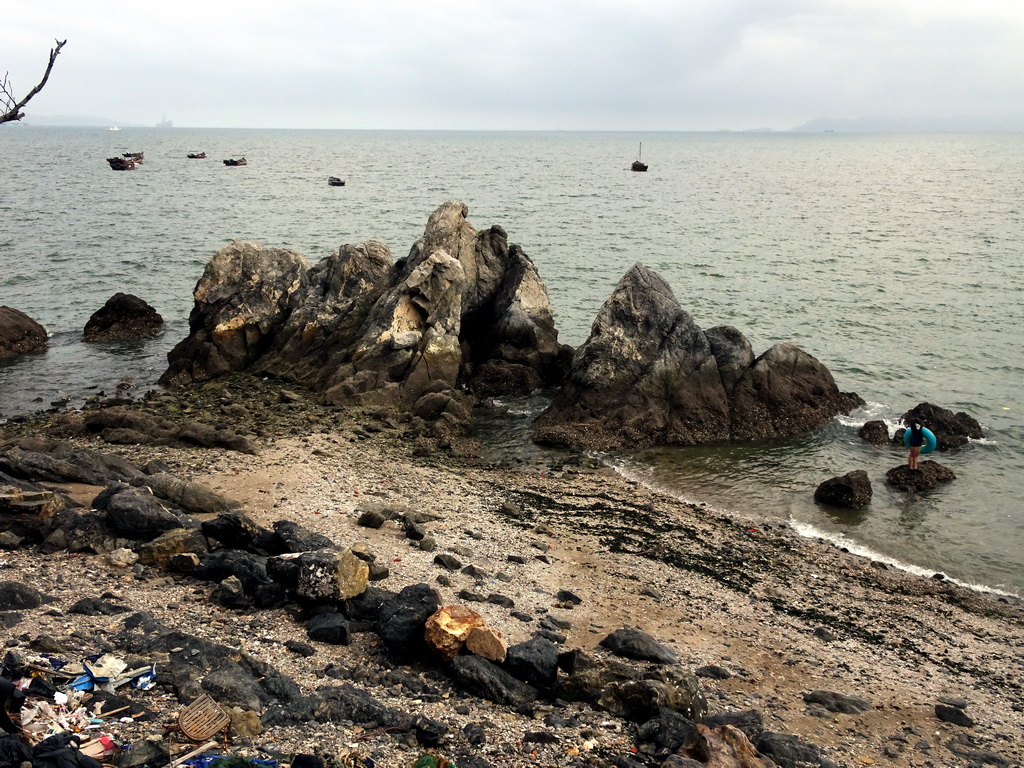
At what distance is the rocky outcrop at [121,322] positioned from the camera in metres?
36.3

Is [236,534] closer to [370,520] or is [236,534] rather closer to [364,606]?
[364,606]

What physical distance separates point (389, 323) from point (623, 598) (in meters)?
15.4

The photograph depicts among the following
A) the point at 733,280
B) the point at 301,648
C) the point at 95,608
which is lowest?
the point at 301,648

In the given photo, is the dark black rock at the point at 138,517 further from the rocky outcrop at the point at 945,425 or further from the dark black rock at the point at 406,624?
the rocky outcrop at the point at 945,425

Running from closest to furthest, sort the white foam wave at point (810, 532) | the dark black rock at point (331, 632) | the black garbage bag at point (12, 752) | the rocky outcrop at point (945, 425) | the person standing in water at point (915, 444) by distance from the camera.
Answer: the black garbage bag at point (12, 752)
the dark black rock at point (331, 632)
the white foam wave at point (810, 532)
the person standing in water at point (915, 444)
the rocky outcrop at point (945, 425)

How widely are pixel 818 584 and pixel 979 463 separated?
35.5 feet

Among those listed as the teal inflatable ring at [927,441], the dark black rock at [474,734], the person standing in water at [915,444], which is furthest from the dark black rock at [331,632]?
the teal inflatable ring at [927,441]

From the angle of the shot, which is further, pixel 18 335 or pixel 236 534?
pixel 18 335

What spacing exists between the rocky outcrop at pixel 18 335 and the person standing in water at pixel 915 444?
3211cm

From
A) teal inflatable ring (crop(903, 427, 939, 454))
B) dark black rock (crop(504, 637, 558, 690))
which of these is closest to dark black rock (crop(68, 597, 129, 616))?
dark black rock (crop(504, 637, 558, 690))

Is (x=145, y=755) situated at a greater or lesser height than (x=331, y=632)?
greater

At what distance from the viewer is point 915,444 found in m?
24.2

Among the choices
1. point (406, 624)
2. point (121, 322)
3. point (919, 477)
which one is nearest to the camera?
point (406, 624)

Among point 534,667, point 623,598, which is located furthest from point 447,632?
point 623,598
